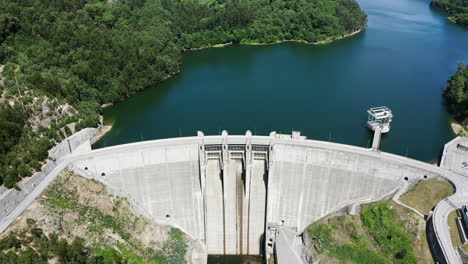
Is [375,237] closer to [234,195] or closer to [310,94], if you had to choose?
[234,195]

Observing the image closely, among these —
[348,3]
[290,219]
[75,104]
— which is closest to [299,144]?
[290,219]

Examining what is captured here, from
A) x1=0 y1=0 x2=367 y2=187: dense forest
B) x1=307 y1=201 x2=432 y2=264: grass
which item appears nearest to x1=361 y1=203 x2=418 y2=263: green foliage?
x1=307 y1=201 x2=432 y2=264: grass

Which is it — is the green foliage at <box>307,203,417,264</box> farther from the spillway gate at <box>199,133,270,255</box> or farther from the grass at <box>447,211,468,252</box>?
the spillway gate at <box>199,133,270,255</box>

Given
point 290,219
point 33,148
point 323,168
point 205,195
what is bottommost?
point 290,219

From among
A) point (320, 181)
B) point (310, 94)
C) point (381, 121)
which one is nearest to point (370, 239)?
point (320, 181)

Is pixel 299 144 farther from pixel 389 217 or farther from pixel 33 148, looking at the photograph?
pixel 33 148

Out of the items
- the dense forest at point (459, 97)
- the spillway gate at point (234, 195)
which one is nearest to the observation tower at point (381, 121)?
the dense forest at point (459, 97)
